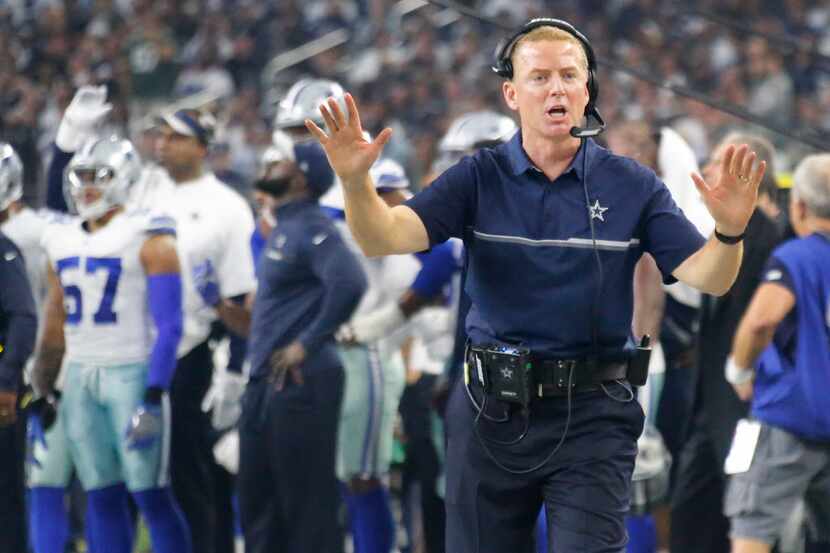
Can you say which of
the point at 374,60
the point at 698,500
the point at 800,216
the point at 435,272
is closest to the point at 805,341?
the point at 800,216

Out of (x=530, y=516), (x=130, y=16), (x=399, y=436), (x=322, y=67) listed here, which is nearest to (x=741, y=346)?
(x=530, y=516)

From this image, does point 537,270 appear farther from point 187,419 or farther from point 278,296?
point 187,419

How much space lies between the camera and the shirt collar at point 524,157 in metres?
4.57

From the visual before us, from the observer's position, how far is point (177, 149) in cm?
827

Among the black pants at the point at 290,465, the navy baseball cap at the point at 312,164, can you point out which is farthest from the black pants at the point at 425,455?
the navy baseball cap at the point at 312,164

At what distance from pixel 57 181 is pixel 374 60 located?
9253mm

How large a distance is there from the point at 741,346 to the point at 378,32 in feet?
38.9

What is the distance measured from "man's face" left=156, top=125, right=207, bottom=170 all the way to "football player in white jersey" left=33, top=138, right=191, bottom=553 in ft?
3.57

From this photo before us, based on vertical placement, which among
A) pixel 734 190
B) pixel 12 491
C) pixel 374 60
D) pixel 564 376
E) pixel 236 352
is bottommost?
pixel 12 491

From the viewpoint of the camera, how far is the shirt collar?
4.57m

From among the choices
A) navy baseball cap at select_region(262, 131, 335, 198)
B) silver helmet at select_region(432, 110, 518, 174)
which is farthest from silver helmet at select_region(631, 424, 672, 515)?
navy baseball cap at select_region(262, 131, 335, 198)

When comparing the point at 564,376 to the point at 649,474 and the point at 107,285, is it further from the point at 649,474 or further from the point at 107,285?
the point at 107,285

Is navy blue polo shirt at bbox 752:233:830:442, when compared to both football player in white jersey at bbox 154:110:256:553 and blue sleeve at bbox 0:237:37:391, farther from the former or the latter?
blue sleeve at bbox 0:237:37:391

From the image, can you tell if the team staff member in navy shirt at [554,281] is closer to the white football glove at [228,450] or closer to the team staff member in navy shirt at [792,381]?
the team staff member in navy shirt at [792,381]
